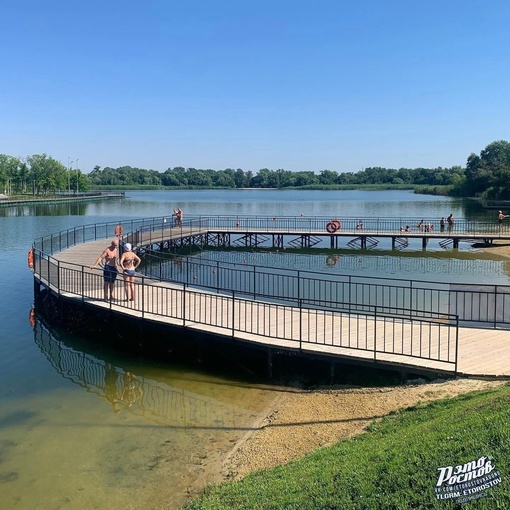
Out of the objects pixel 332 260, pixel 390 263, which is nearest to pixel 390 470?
pixel 390 263

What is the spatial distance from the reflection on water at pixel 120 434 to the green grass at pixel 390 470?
1.26 metres

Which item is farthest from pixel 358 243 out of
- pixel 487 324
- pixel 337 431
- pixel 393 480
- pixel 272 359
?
pixel 393 480

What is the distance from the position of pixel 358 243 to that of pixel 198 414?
31.2 m

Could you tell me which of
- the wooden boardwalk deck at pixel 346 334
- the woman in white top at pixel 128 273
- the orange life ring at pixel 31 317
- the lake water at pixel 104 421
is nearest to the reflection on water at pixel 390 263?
the orange life ring at pixel 31 317

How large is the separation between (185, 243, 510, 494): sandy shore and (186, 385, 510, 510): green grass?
0.65 m

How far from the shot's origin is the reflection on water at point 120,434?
7711mm

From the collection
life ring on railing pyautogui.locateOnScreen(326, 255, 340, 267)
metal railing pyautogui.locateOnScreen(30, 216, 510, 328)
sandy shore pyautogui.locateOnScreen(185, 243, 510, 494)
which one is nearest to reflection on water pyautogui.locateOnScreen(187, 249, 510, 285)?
life ring on railing pyautogui.locateOnScreen(326, 255, 340, 267)

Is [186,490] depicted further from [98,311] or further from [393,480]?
[98,311]

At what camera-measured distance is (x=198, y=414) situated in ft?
33.7

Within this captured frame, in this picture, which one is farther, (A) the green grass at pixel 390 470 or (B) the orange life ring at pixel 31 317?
(B) the orange life ring at pixel 31 317

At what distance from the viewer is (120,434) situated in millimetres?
9500

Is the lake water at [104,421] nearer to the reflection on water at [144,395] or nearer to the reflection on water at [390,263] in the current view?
the reflection on water at [144,395]

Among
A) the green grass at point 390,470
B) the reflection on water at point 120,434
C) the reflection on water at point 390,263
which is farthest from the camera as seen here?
the reflection on water at point 390,263

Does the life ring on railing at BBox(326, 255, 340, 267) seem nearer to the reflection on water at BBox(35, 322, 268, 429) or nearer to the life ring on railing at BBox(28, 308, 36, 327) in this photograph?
the life ring on railing at BBox(28, 308, 36, 327)
